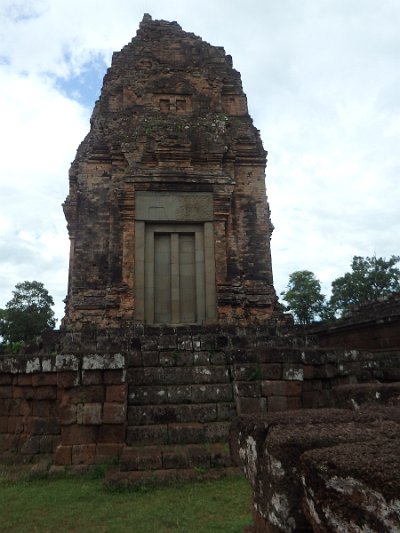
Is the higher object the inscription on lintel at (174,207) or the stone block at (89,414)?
the inscription on lintel at (174,207)

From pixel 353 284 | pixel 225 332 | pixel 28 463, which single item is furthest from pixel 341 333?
pixel 353 284

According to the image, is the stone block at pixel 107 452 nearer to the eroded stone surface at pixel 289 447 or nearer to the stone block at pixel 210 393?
the stone block at pixel 210 393

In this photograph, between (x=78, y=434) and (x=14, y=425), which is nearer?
(x=78, y=434)

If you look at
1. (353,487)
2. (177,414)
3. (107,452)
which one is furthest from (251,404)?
(353,487)

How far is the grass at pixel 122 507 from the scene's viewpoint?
405cm

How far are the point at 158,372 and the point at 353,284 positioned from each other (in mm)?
36797

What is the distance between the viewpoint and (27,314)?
135 ft

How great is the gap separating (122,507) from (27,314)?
39.8 m

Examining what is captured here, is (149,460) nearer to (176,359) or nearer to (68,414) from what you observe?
(68,414)

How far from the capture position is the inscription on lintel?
1291cm

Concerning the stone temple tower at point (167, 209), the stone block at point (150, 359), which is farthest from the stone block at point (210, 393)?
the stone temple tower at point (167, 209)

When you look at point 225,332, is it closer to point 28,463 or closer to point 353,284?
point 28,463

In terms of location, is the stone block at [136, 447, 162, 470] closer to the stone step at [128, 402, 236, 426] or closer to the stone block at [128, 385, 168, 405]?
the stone step at [128, 402, 236, 426]

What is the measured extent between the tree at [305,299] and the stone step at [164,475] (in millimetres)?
37902
